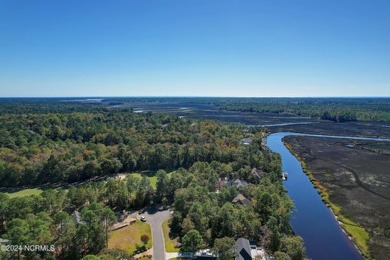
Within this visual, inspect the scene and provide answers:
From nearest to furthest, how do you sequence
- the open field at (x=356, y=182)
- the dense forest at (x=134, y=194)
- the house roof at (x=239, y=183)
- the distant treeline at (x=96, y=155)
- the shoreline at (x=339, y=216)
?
the dense forest at (x=134, y=194), the shoreline at (x=339, y=216), the open field at (x=356, y=182), the house roof at (x=239, y=183), the distant treeline at (x=96, y=155)

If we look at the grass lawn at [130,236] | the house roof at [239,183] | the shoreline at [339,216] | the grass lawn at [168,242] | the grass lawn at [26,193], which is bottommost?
the shoreline at [339,216]

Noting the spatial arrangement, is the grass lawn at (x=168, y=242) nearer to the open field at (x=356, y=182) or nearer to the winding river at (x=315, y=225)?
the winding river at (x=315, y=225)

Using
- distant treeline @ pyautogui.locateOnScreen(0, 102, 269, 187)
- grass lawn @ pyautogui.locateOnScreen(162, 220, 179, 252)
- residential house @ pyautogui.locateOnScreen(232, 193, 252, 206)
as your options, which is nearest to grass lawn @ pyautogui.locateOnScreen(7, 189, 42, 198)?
distant treeline @ pyautogui.locateOnScreen(0, 102, 269, 187)

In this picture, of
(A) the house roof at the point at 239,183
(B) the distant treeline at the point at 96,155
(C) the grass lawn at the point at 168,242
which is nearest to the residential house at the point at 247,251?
(C) the grass lawn at the point at 168,242

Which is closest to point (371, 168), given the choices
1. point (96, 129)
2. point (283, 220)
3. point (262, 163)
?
point (262, 163)

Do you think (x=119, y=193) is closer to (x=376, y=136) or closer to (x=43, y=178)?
(x=43, y=178)

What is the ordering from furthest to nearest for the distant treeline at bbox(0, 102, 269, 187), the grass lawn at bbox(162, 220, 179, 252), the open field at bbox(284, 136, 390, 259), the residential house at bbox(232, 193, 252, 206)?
1. the distant treeline at bbox(0, 102, 269, 187)
2. the residential house at bbox(232, 193, 252, 206)
3. the open field at bbox(284, 136, 390, 259)
4. the grass lawn at bbox(162, 220, 179, 252)

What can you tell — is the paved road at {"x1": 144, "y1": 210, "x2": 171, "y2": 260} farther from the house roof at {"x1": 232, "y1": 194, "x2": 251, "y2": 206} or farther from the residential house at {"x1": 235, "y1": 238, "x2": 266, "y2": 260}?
the house roof at {"x1": 232, "y1": 194, "x2": 251, "y2": 206}
